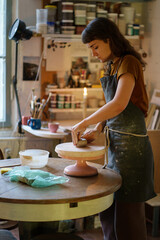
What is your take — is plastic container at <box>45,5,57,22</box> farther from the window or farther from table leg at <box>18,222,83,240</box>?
table leg at <box>18,222,83,240</box>

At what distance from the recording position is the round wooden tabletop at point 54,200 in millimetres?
1677

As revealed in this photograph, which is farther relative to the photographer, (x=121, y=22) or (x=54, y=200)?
(x=121, y=22)

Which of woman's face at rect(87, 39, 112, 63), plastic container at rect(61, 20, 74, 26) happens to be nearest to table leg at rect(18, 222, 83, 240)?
woman's face at rect(87, 39, 112, 63)

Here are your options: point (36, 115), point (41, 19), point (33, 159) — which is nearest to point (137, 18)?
point (41, 19)

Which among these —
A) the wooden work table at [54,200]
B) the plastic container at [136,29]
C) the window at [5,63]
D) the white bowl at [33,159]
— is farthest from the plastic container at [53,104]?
the wooden work table at [54,200]

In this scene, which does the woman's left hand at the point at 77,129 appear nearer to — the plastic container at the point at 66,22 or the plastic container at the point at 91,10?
the plastic container at the point at 66,22

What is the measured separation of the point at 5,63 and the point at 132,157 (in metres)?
2.25

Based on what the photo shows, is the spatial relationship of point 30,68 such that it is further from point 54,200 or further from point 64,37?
point 54,200

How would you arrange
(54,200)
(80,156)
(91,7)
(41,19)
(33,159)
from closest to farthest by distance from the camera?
(54,200), (80,156), (33,159), (41,19), (91,7)

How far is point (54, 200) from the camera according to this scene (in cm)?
167

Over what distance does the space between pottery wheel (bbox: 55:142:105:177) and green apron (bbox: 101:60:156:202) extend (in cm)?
16

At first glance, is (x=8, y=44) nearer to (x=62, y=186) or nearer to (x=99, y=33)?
(x=99, y=33)

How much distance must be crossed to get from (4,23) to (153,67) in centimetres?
163

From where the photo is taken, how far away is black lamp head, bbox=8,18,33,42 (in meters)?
3.56
